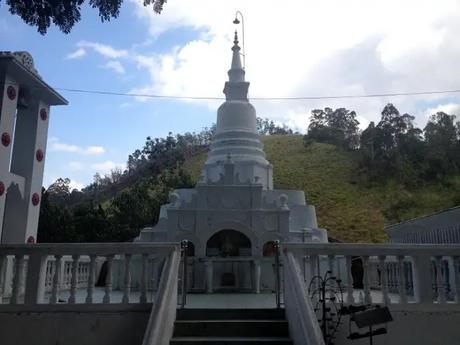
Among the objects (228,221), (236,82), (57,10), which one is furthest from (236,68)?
(57,10)

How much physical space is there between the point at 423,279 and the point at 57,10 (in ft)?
21.3

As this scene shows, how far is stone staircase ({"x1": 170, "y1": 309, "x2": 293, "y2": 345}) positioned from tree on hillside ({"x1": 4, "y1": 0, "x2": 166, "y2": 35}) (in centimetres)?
447

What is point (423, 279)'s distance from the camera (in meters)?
7.03

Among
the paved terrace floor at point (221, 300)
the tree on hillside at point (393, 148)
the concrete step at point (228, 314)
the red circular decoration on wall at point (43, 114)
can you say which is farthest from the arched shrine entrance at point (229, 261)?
the tree on hillside at point (393, 148)

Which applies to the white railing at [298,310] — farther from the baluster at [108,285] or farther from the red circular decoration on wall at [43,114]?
the red circular decoration on wall at [43,114]

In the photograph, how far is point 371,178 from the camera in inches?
1756

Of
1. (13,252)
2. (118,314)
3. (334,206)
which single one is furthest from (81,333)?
(334,206)

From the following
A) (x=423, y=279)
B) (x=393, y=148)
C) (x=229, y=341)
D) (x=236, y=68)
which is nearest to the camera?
(x=229, y=341)

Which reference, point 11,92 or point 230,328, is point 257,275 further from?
point 11,92

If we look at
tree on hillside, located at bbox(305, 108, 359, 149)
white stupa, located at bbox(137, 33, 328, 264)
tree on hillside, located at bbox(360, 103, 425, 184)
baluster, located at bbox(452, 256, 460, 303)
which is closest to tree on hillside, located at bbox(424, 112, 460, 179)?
tree on hillside, located at bbox(360, 103, 425, 184)

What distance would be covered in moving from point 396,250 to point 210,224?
8935mm

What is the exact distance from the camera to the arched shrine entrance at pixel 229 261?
47.7ft

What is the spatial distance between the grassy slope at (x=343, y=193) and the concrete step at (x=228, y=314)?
28809 millimetres

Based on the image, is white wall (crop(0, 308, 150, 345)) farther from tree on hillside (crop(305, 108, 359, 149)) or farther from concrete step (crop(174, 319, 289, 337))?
tree on hillside (crop(305, 108, 359, 149))
